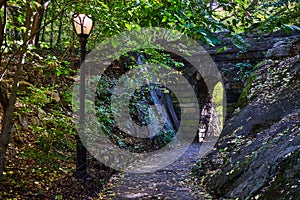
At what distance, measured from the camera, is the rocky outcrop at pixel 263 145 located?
2.56 m

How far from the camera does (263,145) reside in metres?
3.47

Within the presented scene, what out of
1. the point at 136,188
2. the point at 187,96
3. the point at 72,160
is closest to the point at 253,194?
the point at 136,188

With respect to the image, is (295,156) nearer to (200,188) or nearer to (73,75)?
(200,188)

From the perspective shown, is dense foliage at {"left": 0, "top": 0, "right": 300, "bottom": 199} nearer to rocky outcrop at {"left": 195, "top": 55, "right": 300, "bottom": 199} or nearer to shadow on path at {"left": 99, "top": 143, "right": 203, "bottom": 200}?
shadow on path at {"left": 99, "top": 143, "right": 203, "bottom": 200}

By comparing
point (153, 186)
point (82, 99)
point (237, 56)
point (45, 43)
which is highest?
point (237, 56)

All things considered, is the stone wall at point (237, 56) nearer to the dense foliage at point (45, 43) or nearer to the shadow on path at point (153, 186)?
the shadow on path at point (153, 186)

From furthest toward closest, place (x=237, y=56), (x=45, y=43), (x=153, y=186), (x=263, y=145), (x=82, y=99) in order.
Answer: (x=237, y=56), (x=153, y=186), (x=82, y=99), (x=263, y=145), (x=45, y=43)

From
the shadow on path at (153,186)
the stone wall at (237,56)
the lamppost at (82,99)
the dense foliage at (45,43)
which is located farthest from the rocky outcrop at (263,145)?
the stone wall at (237,56)

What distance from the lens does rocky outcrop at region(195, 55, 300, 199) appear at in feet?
8.40

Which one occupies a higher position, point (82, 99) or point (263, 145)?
point (82, 99)

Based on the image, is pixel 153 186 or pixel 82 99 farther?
pixel 153 186

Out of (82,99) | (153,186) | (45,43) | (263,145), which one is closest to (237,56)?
(153,186)

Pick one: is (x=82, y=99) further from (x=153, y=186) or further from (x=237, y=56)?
(x=237, y=56)

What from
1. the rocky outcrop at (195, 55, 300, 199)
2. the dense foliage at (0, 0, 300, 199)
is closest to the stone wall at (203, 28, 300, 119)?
the rocky outcrop at (195, 55, 300, 199)
